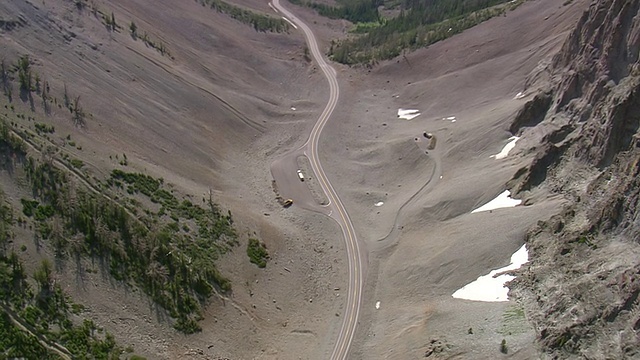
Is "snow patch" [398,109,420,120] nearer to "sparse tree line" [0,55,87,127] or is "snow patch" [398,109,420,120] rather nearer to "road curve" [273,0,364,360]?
"road curve" [273,0,364,360]

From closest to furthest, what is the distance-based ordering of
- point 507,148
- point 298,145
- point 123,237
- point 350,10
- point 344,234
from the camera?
1. point 123,237
2. point 344,234
3. point 507,148
4. point 298,145
5. point 350,10

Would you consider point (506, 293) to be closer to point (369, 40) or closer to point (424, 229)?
point (424, 229)

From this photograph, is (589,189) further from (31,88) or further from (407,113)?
(31,88)

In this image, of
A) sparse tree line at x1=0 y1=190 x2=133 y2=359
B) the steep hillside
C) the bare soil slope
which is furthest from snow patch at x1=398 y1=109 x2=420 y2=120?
sparse tree line at x1=0 y1=190 x2=133 y2=359

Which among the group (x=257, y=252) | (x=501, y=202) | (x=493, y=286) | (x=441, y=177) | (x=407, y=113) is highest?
(x=501, y=202)

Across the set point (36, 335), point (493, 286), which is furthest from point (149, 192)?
point (493, 286)

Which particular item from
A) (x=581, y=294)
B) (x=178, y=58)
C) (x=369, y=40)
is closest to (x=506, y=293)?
(x=581, y=294)
